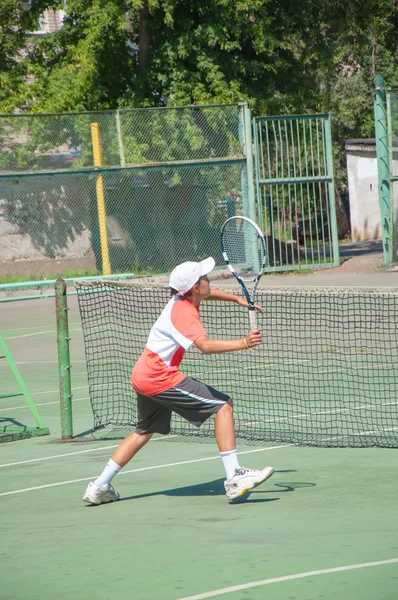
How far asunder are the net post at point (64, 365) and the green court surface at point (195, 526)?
0.17 metres

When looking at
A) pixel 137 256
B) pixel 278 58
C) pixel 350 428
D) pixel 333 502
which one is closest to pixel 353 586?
pixel 333 502

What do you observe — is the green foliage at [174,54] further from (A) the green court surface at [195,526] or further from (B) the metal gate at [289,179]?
(A) the green court surface at [195,526]

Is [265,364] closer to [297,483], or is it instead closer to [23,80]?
[297,483]

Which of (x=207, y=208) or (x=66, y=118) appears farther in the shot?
(x=207, y=208)

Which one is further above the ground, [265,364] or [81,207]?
[81,207]

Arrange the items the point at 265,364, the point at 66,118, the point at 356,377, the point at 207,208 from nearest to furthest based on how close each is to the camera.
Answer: the point at 356,377, the point at 265,364, the point at 66,118, the point at 207,208

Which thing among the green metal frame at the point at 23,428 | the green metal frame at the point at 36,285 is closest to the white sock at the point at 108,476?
the green metal frame at the point at 23,428

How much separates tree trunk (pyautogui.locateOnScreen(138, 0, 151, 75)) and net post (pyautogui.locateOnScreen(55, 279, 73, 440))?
1531cm

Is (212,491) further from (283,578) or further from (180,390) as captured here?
(283,578)

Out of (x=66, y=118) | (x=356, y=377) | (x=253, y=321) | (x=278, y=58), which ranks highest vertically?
(x=278, y=58)

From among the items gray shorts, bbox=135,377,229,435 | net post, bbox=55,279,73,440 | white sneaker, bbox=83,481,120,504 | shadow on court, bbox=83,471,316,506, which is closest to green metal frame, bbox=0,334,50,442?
net post, bbox=55,279,73,440

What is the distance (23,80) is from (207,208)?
19.6ft

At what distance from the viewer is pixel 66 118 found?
19.8 meters

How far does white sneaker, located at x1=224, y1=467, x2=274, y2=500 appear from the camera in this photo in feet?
18.9
